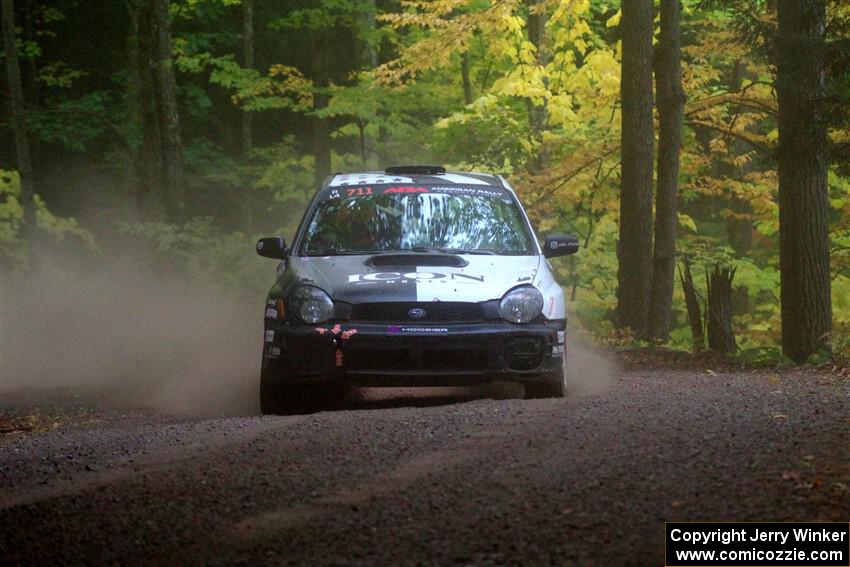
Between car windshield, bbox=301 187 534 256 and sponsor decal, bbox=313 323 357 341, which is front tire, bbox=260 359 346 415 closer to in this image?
sponsor decal, bbox=313 323 357 341

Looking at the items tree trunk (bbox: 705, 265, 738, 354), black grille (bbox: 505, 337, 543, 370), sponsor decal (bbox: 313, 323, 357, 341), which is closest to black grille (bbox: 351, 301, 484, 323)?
sponsor decal (bbox: 313, 323, 357, 341)

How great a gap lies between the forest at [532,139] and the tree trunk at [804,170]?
0.9 inches

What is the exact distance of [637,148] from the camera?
709 inches

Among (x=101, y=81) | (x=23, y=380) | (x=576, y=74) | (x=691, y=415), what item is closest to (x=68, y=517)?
(x=691, y=415)

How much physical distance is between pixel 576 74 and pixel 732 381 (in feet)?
42.6

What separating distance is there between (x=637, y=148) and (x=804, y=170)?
13.5 feet

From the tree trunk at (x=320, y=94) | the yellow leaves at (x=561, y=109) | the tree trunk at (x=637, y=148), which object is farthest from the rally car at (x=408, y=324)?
the tree trunk at (x=320, y=94)

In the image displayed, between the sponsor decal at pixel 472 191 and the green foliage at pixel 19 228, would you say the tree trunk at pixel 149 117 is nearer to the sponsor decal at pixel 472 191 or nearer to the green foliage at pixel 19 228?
the green foliage at pixel 19 228

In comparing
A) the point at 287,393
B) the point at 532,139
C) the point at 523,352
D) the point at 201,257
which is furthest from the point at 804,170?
the point at 201,257

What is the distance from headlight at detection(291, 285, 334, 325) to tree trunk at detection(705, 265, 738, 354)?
26.0 feet

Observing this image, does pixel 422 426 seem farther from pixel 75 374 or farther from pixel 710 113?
pixel 710 113

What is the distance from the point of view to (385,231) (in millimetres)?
10562

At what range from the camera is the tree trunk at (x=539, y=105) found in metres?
24.6

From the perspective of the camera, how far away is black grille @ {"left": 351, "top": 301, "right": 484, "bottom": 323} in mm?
9109
